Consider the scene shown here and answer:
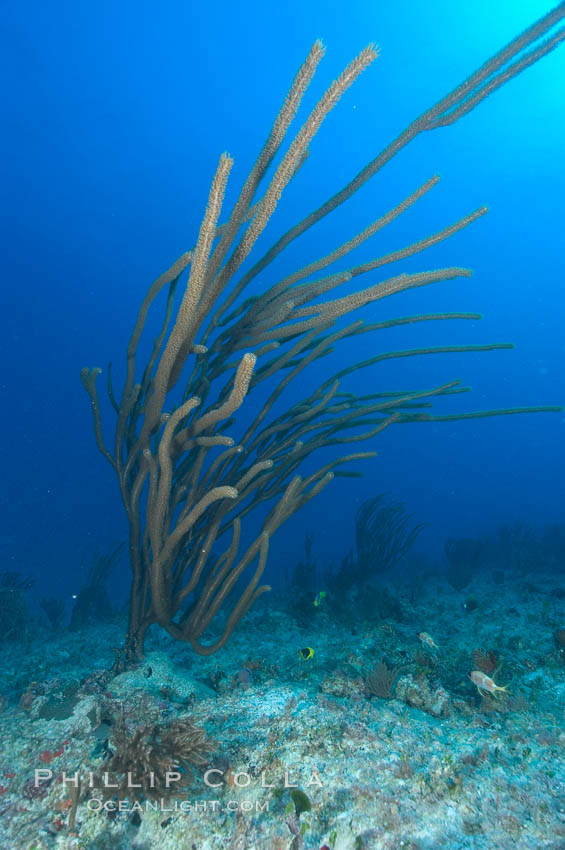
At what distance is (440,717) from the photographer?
275cm

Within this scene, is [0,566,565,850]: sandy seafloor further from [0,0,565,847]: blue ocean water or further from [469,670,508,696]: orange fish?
[0,0,565,847]: blue ocean water

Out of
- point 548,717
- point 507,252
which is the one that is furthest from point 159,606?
point 507,252

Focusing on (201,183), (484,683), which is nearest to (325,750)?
(484,683)

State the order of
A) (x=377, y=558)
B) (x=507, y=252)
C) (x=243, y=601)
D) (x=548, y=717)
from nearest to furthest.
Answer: (x=548, y=717) → (x=243, y=601) → (x=377, y=558) → (x=507, y=252)

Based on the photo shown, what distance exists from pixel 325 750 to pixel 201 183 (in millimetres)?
48722

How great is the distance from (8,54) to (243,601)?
1762 inches

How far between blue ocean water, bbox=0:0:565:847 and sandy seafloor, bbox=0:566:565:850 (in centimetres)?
2263

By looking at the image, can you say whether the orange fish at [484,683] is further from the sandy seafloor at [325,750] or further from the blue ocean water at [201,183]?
the blue ocean water at [201,183]

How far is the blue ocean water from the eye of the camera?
3262 cm

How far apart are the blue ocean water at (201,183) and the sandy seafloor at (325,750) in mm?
22628

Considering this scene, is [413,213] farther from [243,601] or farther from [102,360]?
[243,601]

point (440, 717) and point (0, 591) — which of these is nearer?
point (440, 717)

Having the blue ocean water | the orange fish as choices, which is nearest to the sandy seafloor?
the orange fish

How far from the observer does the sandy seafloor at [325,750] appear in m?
1.86
